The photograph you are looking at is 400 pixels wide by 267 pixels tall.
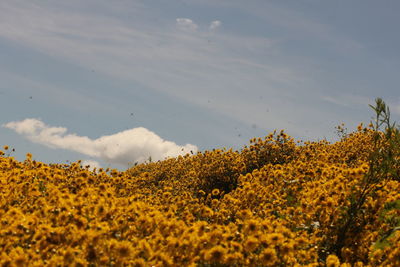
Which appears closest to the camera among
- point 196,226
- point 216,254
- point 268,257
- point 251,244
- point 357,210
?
point 216,254

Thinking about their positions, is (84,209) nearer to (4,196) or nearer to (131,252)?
(131,252)

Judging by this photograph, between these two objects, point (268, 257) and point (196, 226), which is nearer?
point (268, 257)

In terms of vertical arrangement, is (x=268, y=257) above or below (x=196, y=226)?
below

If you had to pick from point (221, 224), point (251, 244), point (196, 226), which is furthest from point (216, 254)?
point (221, 224)

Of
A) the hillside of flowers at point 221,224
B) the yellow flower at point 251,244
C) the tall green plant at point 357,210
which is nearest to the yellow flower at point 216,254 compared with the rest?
the hillside of flowers at point 221,224

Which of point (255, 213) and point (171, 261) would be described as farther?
point (255, 213)

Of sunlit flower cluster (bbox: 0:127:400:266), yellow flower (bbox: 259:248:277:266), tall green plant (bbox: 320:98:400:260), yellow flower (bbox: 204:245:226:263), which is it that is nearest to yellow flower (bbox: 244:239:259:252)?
sunlit flower cluster (bbox: 0:127:400:266)

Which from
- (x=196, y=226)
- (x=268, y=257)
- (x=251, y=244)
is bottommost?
(x=268, y=257)

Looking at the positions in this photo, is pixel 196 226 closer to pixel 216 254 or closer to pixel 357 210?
pixel 216 254

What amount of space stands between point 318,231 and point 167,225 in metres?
2.82

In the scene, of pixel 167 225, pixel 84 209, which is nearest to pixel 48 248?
pixel 84 209

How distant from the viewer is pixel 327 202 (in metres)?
7.58

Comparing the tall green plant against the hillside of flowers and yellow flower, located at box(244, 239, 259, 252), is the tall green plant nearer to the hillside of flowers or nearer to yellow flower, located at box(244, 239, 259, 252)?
the hillside of flowers

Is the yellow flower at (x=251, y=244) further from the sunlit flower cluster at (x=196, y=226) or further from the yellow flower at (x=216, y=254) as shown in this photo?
the yellow flower at (x=216, y=254)
